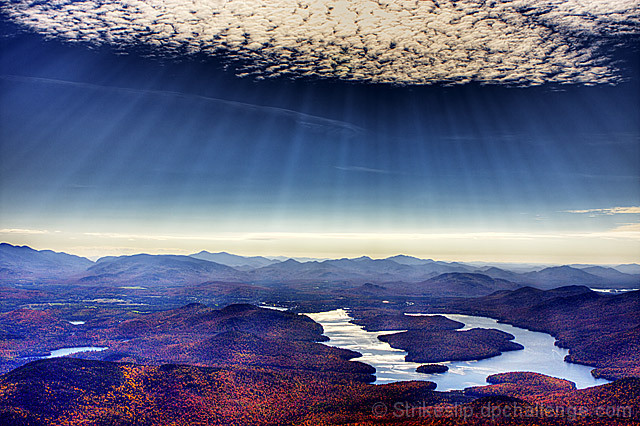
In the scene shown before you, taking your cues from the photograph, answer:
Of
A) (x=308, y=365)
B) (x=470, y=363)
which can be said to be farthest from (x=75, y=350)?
(x=470, y=363)

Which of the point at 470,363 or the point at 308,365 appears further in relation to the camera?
the point at 470,363

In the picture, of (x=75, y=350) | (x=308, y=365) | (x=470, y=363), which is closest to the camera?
(x=308, y=365)

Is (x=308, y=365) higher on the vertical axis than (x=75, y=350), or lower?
higher

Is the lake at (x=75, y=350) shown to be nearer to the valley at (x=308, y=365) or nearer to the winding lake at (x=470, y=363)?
the valley at (x=308, y=365)

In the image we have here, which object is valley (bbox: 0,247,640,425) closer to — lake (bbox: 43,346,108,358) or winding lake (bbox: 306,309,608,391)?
winding lake (bbox: 306,309,608,391)

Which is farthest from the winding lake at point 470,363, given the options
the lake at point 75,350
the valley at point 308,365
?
the lake at point 75,350

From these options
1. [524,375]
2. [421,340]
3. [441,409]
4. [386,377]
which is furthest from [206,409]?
[421,340]

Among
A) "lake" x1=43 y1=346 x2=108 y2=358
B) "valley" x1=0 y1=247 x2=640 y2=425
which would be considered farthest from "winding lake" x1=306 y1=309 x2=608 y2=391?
"lake" x1=43 y1=346 x2=108 y2=358

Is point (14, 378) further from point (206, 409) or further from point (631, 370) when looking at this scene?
point (631, 370)

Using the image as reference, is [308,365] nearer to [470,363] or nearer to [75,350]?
[470,363]
